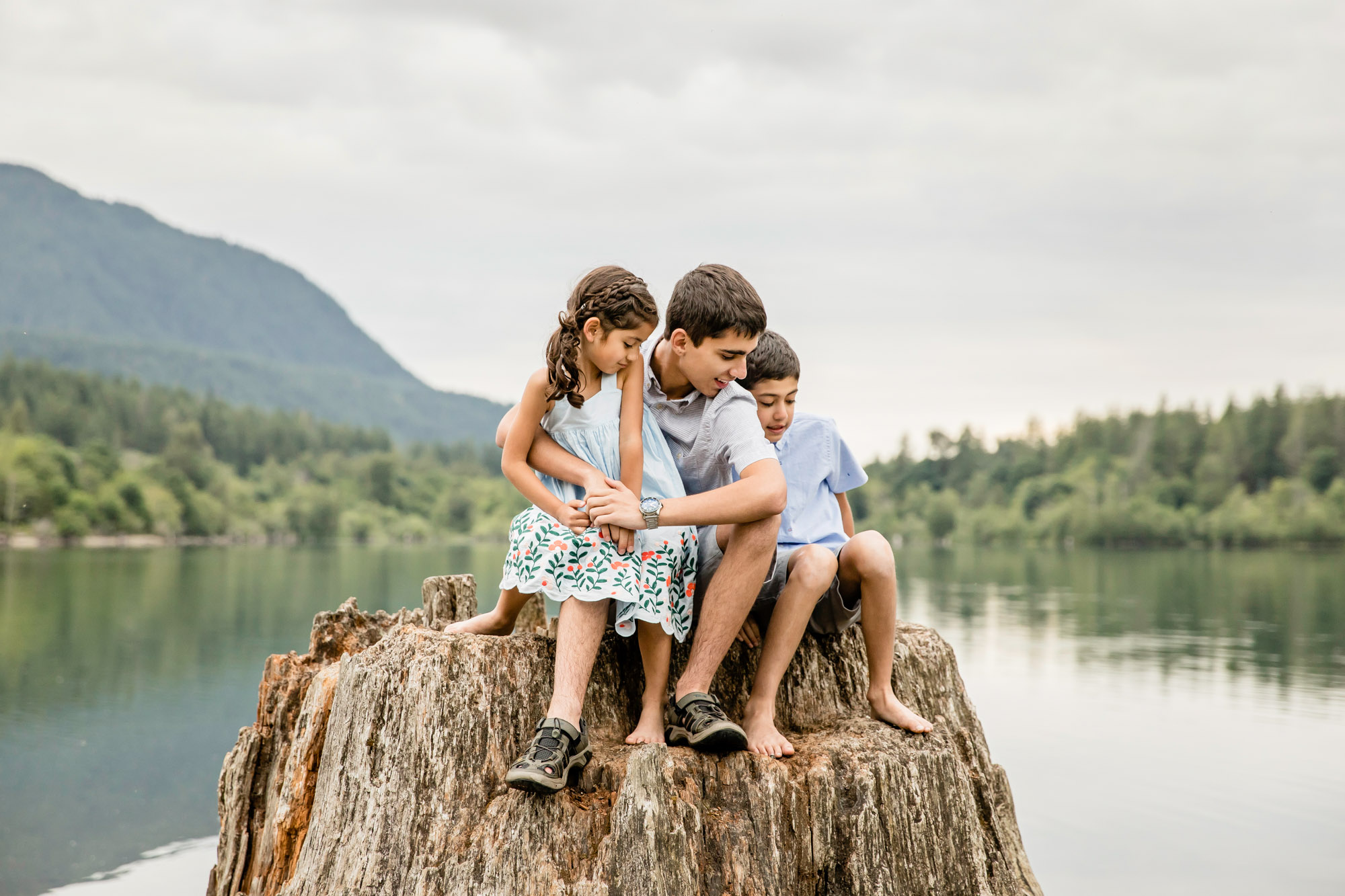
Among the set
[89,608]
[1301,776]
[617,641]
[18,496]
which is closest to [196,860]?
[617,641]

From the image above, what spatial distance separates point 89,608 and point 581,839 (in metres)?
27.0

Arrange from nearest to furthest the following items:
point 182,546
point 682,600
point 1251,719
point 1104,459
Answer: point 682,600 → point 1251,719 → point 182,546 → point 1104,459

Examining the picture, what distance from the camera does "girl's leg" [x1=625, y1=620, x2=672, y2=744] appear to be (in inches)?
126

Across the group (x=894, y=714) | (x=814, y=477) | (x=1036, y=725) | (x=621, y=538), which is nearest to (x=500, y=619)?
(x=621, y=538)

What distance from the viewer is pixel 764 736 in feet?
10.4

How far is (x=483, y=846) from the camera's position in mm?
2797

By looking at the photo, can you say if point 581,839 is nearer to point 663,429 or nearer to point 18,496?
point 663,429

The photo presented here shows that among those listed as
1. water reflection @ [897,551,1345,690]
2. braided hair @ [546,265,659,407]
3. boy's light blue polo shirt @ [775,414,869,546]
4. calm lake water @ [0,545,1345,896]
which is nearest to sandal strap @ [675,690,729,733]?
boy's light blue polo shirt @ [775,414,869,546]

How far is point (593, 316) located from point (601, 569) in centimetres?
80

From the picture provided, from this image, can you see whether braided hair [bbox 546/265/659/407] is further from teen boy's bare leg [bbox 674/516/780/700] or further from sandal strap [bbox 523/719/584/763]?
sandal strap [bbox 523/719/584/763]

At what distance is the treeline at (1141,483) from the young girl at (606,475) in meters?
73.5

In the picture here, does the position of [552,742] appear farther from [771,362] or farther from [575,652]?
[771,362]

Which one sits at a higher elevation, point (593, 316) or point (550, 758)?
point (593, 316)

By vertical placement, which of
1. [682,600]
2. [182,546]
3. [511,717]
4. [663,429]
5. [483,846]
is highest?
[663,429]
